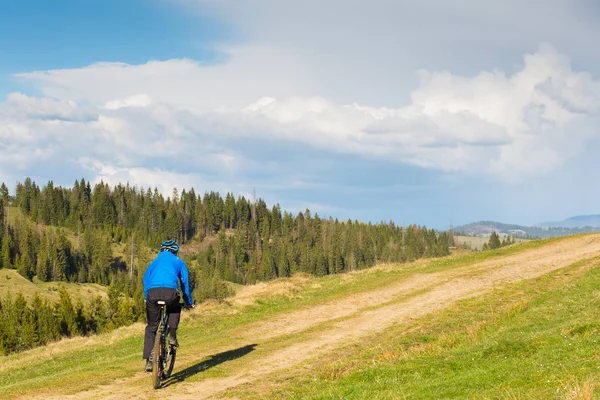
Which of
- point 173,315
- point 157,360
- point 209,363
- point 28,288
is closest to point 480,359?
point 173,315

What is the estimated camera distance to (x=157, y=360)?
12.9 meters

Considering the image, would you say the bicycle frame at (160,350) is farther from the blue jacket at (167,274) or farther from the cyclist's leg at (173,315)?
the blue jacket at (167,274)

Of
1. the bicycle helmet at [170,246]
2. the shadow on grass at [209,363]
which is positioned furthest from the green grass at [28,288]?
the bicycle helmet at [170,246]

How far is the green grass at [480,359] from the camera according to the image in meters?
9.99

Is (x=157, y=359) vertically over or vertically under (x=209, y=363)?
over

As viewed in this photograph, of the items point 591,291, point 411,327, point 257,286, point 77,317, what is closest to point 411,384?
point 411,327

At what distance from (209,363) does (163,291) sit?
4.17 metres

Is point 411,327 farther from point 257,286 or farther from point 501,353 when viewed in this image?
point 257,286

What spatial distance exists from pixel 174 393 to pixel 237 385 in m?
1.56

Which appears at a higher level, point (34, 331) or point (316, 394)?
point (316, 394)

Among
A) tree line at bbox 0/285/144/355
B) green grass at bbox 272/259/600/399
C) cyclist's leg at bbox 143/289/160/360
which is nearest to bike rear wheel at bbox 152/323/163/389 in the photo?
cyclist's leg at bbox 143/289/160/360

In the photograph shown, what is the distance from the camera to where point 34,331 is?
114312 mm

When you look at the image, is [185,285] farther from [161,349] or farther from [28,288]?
[28,288]

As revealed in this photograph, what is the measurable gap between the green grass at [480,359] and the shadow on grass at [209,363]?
10.3 ft
